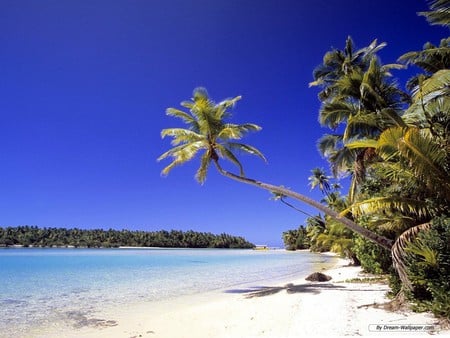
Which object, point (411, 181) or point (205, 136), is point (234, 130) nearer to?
Answer: point (205, 136)

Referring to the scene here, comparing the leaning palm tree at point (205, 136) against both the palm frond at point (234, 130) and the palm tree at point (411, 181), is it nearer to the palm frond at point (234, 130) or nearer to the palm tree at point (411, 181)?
the palm frond at point (234, 130)

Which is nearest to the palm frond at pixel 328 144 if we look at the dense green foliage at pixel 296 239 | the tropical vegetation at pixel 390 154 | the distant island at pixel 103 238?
the tropical vegetation at pixel 390 154

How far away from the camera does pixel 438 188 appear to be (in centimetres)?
585

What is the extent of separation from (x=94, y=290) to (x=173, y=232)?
3104 inches

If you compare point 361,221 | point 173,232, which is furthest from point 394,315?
point 173,232

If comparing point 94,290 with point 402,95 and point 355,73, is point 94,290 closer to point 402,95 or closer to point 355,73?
point 355,73

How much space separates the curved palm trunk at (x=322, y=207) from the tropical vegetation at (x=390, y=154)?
0.02 metres

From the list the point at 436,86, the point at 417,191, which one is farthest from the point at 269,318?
the point at 436,86

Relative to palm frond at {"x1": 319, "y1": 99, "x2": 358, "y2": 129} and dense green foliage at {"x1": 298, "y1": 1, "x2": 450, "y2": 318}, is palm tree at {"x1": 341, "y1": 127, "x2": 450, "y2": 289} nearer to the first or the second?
dense green foliage at {"x1": 298, "y1": 1, "x2": 450, "y2": 318}

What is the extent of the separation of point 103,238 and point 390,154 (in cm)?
8975

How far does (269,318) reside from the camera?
715 centimetres

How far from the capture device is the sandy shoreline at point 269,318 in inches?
229

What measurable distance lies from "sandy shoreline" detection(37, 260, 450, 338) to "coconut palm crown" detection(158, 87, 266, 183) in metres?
4.73

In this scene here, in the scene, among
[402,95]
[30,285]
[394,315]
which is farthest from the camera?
[30,285]
